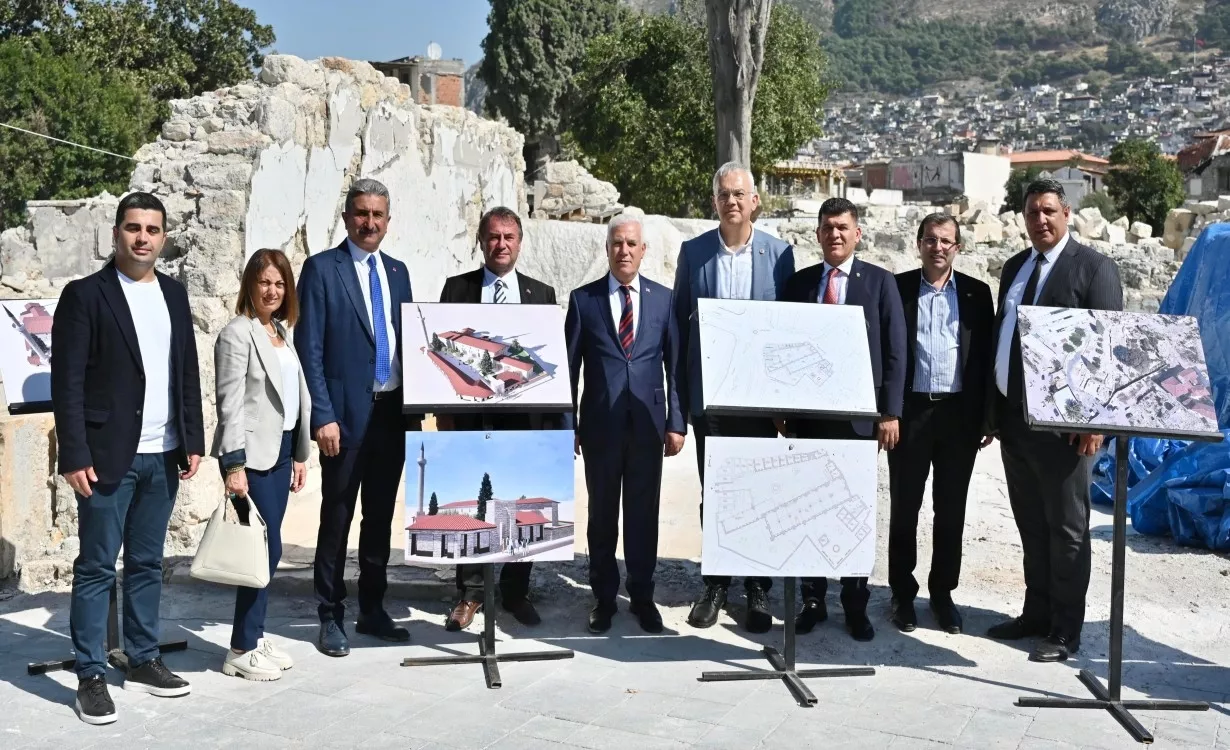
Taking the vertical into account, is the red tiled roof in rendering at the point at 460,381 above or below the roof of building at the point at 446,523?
above

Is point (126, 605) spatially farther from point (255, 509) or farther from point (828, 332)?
point (828, 332)

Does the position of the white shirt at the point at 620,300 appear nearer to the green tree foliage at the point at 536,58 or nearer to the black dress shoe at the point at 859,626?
the black dress shoe at the point at 859,626

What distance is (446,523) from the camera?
15.1 feet

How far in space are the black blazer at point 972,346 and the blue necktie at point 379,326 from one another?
2221 millimetres

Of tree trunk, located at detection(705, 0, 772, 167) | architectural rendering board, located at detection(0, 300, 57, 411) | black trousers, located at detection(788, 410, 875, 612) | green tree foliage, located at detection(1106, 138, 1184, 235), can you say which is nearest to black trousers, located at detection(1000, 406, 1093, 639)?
black trousers, located at detection(788, 410, 875, 612)

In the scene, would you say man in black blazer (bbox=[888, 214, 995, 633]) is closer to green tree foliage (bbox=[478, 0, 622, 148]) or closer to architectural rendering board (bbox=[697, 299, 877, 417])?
architectural rendering board (bbox=[697, 299, 877, 417])

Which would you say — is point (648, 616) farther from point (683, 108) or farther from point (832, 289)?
point (683, 108)

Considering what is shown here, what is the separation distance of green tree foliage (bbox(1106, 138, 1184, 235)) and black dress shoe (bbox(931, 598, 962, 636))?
45334 mm

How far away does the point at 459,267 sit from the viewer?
10.4 metres

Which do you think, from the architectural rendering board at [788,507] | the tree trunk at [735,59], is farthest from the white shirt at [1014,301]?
the tree trunk at [735,59]

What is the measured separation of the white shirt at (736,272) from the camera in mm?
5176

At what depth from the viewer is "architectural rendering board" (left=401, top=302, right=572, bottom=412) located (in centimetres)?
457

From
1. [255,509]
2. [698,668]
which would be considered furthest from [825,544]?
[255,509]

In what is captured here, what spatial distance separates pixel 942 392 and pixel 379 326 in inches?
95.5
